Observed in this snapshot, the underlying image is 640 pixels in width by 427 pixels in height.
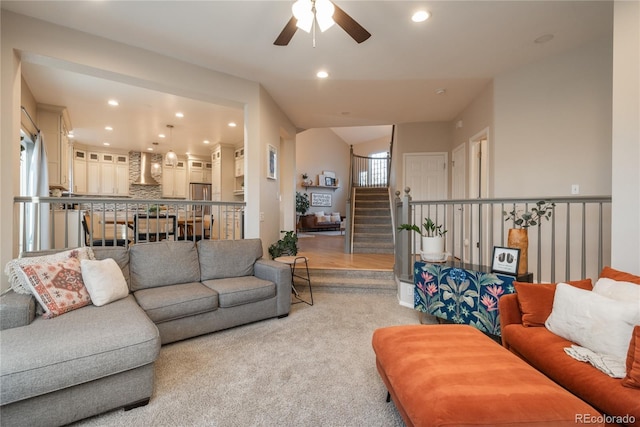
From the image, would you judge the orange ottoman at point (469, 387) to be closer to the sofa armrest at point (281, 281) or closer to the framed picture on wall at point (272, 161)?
the sofa armrest at point (281, 281)

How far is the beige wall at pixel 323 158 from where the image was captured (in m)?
12.1

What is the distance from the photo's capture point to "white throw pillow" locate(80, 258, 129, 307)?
220 cm

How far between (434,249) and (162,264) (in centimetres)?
278

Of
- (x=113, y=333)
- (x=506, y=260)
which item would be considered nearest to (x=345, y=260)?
(x=506, y=260)

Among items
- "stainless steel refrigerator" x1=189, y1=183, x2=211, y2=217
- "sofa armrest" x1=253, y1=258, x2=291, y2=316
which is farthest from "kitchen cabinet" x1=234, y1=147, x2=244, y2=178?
"sofa armrest" x1=253, y1=258, x2=291, y2=316

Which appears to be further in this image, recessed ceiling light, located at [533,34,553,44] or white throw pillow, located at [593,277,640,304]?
recessed ceiling light, located at [533,34,553,44]

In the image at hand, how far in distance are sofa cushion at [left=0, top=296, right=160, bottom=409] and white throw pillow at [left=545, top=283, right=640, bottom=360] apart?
239 centimetres

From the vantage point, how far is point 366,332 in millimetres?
2840

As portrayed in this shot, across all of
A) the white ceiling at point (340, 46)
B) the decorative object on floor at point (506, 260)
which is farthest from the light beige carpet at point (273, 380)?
the white ceiling at point (340, 46)

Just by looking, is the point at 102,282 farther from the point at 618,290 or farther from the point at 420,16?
the point at 420,16

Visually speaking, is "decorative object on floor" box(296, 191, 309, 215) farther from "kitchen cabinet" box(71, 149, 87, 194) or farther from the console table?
the console table

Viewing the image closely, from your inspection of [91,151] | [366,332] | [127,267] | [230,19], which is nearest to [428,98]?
[230,19]

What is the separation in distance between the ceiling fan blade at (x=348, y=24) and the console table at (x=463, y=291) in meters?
2.17

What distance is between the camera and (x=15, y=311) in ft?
5.93
